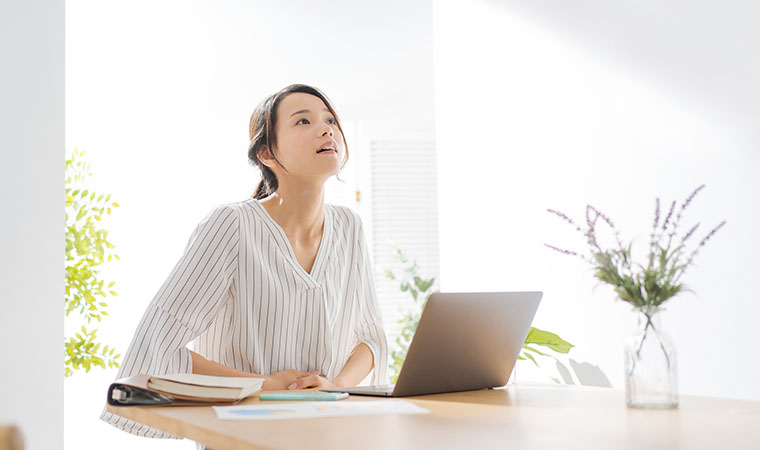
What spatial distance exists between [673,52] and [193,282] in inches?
56.8

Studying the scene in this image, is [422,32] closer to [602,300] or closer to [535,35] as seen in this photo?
[535,35]

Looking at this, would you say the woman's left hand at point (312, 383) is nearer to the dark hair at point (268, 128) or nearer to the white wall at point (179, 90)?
the dark hair at point (268, 128)

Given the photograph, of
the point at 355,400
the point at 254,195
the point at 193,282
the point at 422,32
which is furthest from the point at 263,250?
the point at 422,32

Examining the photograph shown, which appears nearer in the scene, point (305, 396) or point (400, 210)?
point (305, 396)

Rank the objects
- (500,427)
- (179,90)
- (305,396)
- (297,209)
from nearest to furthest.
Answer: (500,427) → (305,396) → (297,209) → (179,90)

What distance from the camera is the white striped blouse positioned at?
66.3 inches

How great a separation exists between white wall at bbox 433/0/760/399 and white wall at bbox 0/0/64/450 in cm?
147

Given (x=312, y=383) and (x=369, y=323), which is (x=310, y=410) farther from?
(x=369, y=323)

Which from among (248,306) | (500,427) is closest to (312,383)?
(248,306)

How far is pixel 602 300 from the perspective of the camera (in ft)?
8.02

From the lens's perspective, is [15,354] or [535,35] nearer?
[15,354]

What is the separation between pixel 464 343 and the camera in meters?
1.39

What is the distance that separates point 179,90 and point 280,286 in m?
Answer: 2.65

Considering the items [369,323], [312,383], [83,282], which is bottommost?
[312,383]
